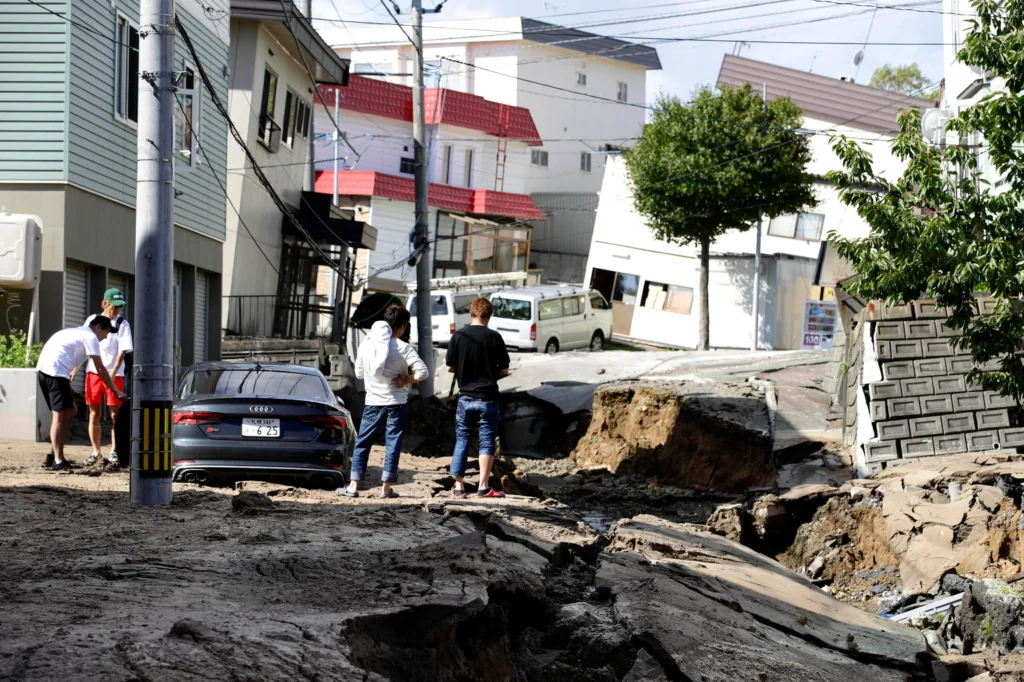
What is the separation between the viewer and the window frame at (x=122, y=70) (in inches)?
674

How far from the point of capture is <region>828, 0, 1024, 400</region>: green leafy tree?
10.5 metres

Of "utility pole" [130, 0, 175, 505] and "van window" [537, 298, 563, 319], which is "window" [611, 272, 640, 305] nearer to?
"van window" [537, 298, 563, 319]

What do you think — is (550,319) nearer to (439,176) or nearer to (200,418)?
(439,176)

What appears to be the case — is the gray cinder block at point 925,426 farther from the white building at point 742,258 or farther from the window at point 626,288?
the window at point 626,288

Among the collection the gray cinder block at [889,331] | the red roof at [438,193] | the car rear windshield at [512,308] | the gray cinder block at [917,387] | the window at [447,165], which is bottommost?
the gray cinder block at [917,387]

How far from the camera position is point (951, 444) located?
14.5 m

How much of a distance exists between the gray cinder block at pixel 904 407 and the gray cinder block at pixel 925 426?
87mm

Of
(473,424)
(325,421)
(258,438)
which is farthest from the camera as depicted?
(325,421)

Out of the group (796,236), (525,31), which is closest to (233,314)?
(796,236)

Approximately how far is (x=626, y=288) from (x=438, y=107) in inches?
427

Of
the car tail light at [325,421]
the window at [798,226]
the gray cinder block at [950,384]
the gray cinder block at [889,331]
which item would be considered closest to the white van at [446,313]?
the window at [798,226]

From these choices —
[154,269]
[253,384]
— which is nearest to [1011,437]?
[253,384]

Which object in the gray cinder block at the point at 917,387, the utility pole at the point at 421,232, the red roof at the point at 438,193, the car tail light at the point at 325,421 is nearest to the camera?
the car tail light at the point at 325,421

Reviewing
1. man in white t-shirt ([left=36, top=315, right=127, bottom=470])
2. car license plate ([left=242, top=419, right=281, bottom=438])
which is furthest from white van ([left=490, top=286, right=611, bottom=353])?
car license plate ([left=242, top=419, right=281, bottom=438])
